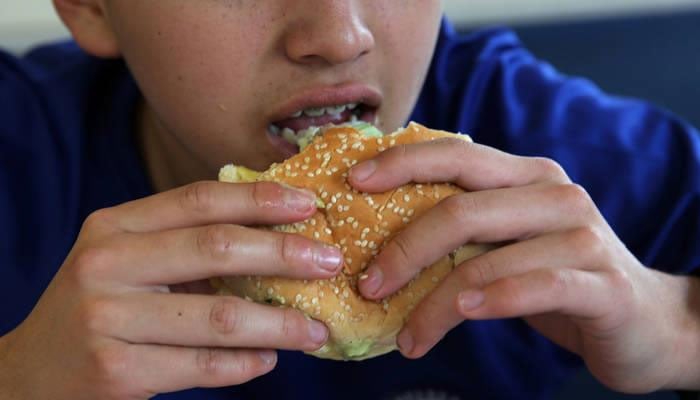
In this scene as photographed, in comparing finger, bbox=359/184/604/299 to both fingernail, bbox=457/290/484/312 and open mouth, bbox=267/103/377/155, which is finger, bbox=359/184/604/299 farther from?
open mouth, bbox=267/103/377/155

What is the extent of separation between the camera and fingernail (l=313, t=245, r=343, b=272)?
36.4 inches

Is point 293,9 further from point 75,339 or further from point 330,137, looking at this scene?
point 75,339

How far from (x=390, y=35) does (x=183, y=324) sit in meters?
0.52

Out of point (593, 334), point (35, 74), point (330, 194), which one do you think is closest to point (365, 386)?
point (593, 334)

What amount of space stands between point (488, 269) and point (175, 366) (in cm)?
36

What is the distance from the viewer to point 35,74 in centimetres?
179

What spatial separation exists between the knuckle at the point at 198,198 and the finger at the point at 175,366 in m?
0.16

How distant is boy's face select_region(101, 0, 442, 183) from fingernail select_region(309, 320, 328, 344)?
327 millimetres

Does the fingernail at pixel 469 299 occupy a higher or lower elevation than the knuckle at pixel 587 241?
lower

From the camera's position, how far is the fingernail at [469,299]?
905 millimetres

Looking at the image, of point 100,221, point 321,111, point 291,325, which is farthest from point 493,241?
point 100,221

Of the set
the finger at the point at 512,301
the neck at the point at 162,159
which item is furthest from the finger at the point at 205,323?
the neck at the point at 162,159

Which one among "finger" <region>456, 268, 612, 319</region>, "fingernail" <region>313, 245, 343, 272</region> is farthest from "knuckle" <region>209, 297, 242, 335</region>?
"finger" <region>456, 268, 612, 319</region>

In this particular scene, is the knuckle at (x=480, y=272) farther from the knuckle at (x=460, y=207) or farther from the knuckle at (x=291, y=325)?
the knuckle at (x=291, y=325)
